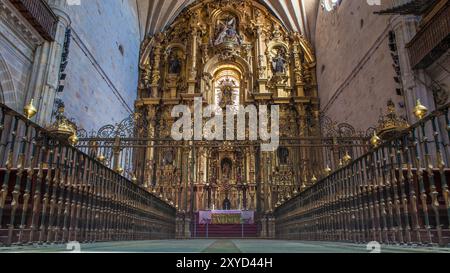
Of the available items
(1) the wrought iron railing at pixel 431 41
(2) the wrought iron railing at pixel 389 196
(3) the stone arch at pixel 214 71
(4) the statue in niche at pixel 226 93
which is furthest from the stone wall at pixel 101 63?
(1) the wrought iron railing at pixel 431 41

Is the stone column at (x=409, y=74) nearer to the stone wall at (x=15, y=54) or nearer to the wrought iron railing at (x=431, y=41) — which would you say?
the wrought iron railing at (x=431, y=41)

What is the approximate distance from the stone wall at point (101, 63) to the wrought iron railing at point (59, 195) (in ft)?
19.3

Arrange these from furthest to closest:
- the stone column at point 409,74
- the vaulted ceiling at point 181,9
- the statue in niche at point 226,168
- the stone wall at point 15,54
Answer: the vaulted ceiling at point 181,9
the statue in niche at point 226,168
the stone column at point 409,74
the stone wall at point 15,54

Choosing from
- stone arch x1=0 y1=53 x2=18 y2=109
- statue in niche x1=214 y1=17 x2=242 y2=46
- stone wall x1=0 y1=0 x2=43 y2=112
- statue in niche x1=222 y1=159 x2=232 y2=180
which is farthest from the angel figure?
stone arch x1=0 y1=53 x2=18 y2=109

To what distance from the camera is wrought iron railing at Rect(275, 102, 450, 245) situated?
9.97 ft

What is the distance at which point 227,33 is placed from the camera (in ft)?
59.9

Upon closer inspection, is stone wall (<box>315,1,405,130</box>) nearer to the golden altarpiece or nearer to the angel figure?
the golden altarpiece

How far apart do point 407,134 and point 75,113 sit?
9.82m

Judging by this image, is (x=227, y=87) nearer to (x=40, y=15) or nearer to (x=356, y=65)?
(x=356, y=65)

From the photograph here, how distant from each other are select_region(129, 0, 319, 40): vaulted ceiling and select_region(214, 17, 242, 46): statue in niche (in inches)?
91.2

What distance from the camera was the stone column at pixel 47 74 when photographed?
869 cm

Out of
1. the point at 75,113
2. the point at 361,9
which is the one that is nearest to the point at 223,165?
the point at 75,113

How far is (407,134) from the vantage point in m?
3.21
